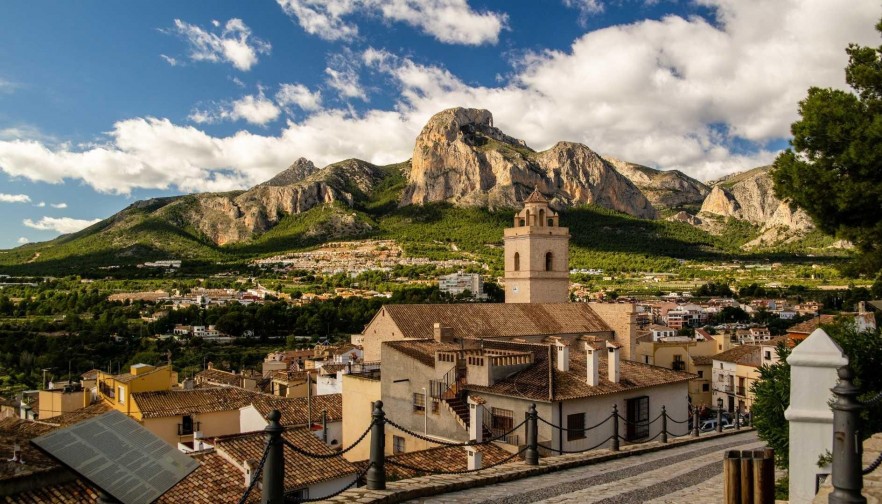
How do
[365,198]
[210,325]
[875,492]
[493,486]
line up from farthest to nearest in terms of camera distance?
[365,198], [210,325], [493,486], [875,492]

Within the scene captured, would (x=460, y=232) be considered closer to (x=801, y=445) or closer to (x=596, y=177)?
(x=596, y=177)

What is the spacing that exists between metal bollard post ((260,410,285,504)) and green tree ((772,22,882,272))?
30.2 ft

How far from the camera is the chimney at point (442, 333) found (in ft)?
66.7

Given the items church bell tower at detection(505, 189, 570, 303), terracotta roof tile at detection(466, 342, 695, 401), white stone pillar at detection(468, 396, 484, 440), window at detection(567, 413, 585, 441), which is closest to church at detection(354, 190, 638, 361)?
church bell tower at detection(505, 189, 570, 303)

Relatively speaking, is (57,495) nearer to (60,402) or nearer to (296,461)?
(296,461)

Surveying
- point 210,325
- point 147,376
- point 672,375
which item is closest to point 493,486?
point 672,375

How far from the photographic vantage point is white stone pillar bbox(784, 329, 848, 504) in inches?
189

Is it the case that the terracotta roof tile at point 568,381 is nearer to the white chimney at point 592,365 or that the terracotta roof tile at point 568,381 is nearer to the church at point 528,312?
the white chimney at point 592,365

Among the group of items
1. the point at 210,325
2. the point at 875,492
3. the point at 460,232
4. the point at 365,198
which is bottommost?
the point at 210,325

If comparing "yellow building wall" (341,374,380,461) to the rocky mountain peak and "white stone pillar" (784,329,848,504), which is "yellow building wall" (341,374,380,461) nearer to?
"white stone pillar" (784,329,848,504)

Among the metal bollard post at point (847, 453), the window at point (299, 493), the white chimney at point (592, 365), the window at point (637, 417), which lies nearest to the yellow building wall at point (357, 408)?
the window at point (299, 493)

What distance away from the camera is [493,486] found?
7.07m

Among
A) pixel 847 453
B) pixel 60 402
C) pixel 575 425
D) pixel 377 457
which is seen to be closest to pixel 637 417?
pixel 575 425

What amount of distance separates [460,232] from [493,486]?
117 m
